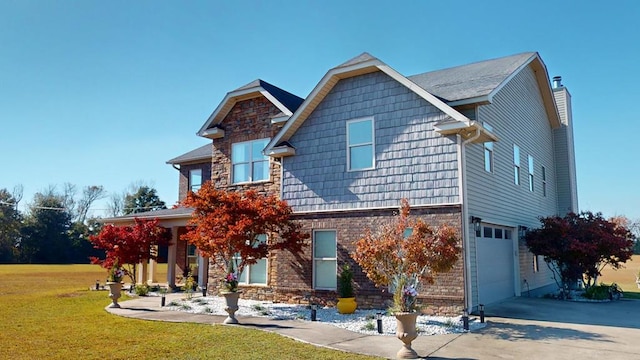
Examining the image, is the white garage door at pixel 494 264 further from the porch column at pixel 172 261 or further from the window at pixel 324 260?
the porch column at pixel 172 261

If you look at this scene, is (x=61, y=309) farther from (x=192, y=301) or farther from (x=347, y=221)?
(x=347, y=221)

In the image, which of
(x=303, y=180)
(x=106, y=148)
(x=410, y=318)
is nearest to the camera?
(x=410, y=318)

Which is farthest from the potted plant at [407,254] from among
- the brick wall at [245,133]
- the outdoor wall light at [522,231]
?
the outdoor wall light at [522,231]

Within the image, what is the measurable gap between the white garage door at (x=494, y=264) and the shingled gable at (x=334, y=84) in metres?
3.32

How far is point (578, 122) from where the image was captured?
1003 inches

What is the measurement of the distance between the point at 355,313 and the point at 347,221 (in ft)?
9.17

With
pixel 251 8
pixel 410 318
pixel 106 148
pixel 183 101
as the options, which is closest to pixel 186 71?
pixel 183 101

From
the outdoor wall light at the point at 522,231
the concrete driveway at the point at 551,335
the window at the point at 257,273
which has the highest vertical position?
the outdoor wall light at the point at 522,231

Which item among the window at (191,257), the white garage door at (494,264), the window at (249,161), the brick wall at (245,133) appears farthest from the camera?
the window at (191,257)

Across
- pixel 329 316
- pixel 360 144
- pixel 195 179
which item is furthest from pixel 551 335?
pixel 195 179

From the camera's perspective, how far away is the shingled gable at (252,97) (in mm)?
17008

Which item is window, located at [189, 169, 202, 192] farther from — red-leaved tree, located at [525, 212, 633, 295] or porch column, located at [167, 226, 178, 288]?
red-leaved tree, located at [525, 212, 633, 295]

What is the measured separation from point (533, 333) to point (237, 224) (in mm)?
8040

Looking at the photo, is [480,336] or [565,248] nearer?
[480,336]
